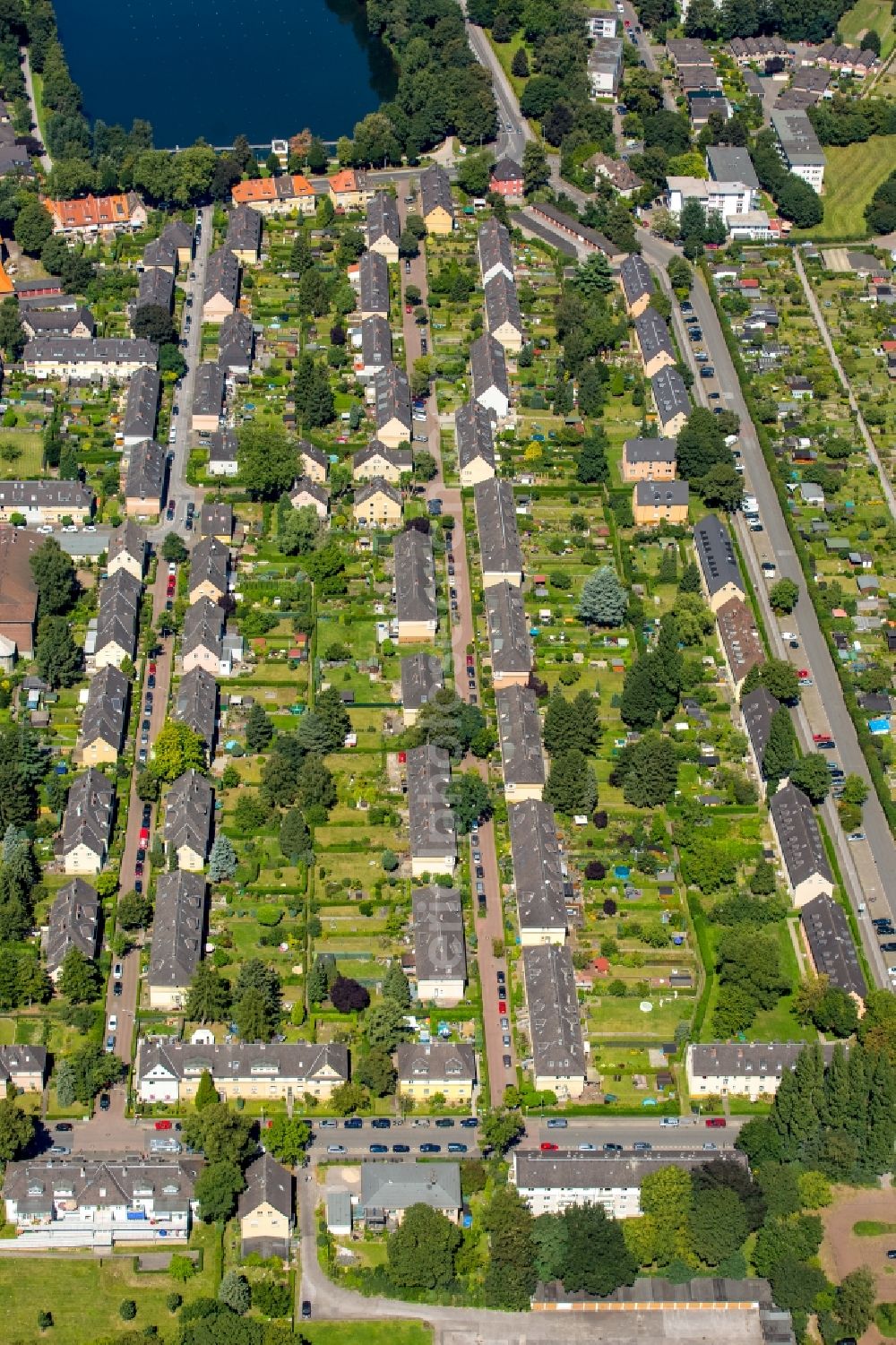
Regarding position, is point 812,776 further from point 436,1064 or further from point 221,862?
point 221,862

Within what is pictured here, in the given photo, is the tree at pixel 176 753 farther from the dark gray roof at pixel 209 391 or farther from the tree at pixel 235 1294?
the dark gray roof at pixel 209 391

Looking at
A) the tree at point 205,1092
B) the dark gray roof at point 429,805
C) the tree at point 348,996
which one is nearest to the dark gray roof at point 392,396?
the dark gray roof at point 429,805

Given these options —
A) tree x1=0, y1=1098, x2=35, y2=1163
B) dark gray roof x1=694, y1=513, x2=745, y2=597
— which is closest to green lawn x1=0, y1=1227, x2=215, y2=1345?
tree x1=0, y1=1098, x2=35, y2=1163

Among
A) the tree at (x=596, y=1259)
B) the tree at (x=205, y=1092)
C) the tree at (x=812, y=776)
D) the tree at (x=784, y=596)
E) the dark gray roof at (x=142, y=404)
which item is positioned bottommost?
the tree at (x=596, y=1259)

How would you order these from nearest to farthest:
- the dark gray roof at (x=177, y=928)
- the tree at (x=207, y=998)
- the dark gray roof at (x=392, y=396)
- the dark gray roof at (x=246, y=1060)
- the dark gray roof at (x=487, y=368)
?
the dark gray roof at (x=246, y=1060) < the tree at (x=207, y=998) < the dark gray roof at (x=177, y=928) < the dark gray roof at (x=392, y=396) < the dark gray roof at (x=487, y=368)

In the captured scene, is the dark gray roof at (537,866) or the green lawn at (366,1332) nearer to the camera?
the green lawn at (366,1332)

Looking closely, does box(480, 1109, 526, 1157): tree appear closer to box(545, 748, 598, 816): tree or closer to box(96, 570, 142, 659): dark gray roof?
box(545, 748, 598, 816): tree

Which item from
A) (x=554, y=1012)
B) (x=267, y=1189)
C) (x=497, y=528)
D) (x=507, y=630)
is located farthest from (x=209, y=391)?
(x=267, y=1189)

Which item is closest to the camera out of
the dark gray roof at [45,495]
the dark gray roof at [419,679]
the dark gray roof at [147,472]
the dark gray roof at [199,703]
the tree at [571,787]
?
the tree at [571,787]
